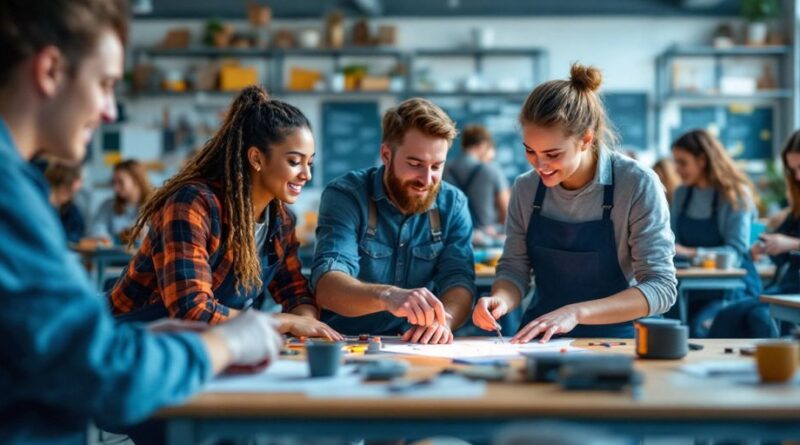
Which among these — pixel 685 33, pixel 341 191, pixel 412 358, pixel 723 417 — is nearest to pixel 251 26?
pixel 685 33

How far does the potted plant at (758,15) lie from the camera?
339 inches

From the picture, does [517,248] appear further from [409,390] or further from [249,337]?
[249,337]

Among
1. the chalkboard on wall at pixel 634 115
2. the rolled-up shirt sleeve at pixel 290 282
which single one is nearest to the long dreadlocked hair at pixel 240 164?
the rolled-up shirt sleeve at pixel 290 282

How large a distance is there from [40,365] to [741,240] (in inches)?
166

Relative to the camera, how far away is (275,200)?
2.71 m

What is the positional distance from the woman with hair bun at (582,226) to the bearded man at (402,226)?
160 millimetres

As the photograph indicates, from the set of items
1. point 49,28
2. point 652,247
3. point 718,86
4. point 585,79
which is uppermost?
point 718,86

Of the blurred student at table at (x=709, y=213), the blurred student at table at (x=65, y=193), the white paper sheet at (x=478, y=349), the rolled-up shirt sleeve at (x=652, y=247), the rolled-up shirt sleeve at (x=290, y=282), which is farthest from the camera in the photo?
the blurred student at table at (x=65, y=193)

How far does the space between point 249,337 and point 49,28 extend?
61 cm

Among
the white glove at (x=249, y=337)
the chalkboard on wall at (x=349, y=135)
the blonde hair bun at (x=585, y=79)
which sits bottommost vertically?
the white glove at (x=249, y=337)

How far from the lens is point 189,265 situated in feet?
7.66

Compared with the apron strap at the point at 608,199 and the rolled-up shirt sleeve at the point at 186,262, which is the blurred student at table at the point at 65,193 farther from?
the apron strap at the point at 608,199

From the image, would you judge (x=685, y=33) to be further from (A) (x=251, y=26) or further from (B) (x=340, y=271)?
(B) (x=340, y=271)

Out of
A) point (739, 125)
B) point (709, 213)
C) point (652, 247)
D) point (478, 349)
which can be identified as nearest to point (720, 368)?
point (478, 349)
